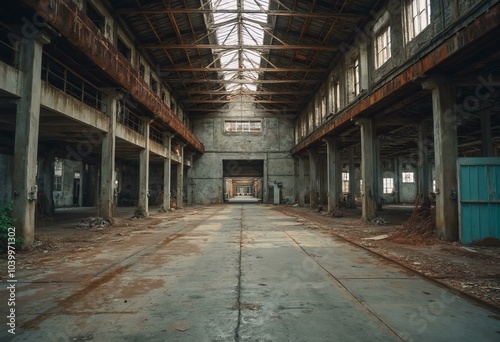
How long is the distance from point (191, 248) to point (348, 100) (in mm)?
12226

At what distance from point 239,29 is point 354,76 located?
752 cm

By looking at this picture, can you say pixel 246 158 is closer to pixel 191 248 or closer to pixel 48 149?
pixel 48 149

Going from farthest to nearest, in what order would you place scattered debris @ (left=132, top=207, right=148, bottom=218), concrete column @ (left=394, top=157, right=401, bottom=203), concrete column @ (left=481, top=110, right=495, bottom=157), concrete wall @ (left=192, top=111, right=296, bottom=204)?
concrete column @ (left=394, top=157, right=401, bottom=203) < concrete wall @ (left=192, top=111, right=296, bottom=204) < scattered debris @ (left=132, top=207, right=148, bottom=218) < concrete column @ (left=481, top=110, right=495, bottom=157)

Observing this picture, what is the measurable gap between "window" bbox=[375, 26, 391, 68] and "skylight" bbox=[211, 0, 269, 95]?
16.6 ft

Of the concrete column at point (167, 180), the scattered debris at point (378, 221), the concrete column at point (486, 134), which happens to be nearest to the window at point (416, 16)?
the concrete column at point (486, 134)

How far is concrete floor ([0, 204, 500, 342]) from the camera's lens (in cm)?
295

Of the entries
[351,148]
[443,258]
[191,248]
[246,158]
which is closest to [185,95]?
[246,158]

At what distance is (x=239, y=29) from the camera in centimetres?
1873

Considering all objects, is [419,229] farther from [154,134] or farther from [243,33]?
[154,134]

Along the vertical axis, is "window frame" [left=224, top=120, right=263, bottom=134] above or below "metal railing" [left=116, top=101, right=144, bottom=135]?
above

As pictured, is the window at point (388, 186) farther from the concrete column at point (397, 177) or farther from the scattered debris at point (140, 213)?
the scattered debris at point (140, 213)

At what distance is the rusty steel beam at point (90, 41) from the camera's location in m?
6.99

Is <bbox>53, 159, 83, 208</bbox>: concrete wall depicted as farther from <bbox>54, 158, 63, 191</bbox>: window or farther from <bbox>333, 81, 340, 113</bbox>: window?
<bbox>333, 81, 340, 113</bbox>: window

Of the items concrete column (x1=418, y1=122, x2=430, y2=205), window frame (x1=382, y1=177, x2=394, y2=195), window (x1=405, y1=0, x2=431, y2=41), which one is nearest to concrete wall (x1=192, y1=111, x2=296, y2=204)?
window frame (x1=382, y1=177, x2=394, y2=195)
